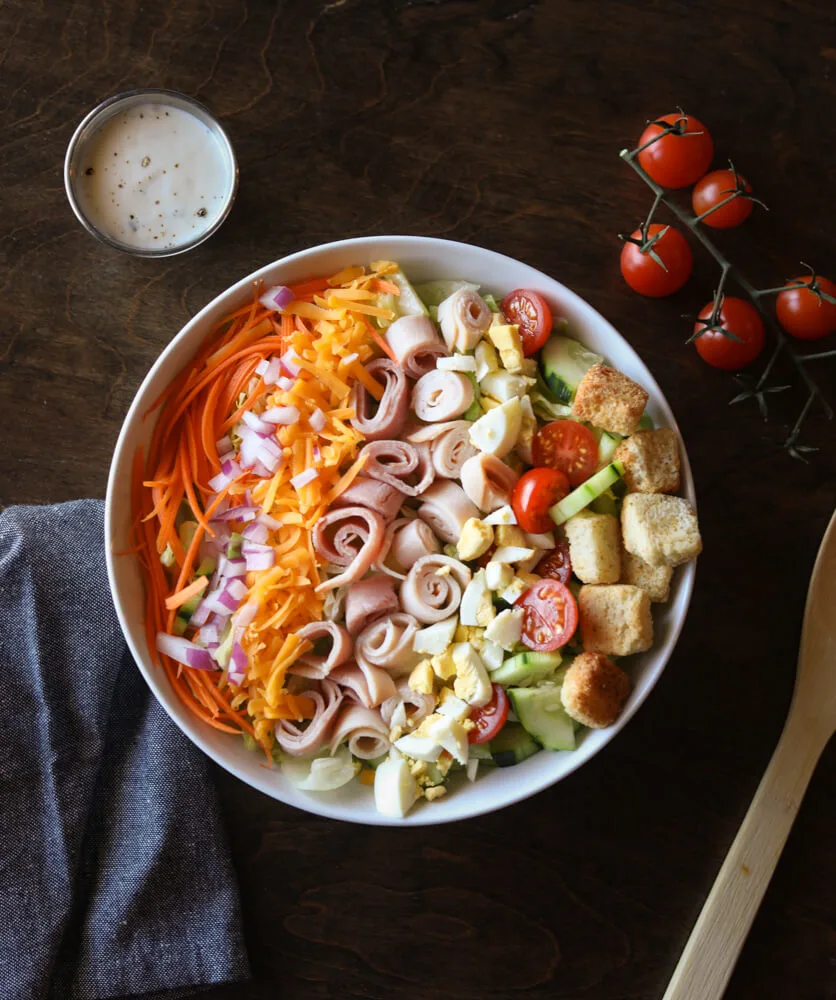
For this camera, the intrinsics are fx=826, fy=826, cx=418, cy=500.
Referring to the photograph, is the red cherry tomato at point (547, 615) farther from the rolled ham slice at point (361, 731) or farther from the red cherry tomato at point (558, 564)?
the rolled ham slice at point (361, 731)

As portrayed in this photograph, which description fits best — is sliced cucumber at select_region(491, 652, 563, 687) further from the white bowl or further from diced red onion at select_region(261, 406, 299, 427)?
diced red onion at select_region(261, 406, 299, 427)

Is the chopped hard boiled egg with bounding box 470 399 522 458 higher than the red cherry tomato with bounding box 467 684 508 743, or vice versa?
the chopped hard boiled egg with bounding box 470 399 522 458

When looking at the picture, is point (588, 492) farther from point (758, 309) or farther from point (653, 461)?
point (758, 309)

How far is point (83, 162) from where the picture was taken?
2527 millimetres

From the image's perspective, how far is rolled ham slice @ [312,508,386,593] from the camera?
2.27m

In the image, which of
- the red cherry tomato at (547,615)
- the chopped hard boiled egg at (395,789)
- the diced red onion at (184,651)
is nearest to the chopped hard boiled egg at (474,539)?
the red cherry tomato at (547,615)

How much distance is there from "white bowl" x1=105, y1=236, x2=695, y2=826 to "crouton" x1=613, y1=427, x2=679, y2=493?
0.04 m

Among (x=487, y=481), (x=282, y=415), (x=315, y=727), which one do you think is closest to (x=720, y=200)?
(x=487, y=481)

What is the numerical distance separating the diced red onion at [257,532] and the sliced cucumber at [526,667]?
74 cm

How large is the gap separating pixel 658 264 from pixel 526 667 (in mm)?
1255

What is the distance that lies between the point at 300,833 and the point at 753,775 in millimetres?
1471

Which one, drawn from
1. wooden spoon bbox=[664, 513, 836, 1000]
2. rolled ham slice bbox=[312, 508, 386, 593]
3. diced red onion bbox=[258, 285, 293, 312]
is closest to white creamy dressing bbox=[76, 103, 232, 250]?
diced red onion bbox=[258, 285, 293, 312]

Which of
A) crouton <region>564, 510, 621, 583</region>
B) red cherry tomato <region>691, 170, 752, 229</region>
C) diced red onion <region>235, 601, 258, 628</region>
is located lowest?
diced red onion <region>235, 601, 258, 628</region>

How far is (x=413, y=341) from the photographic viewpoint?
231 cm
